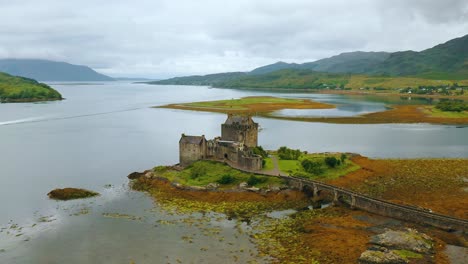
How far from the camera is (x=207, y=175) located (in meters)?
59.8

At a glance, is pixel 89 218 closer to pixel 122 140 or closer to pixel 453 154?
pixel 122 140

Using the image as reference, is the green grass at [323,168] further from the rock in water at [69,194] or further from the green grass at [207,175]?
the rock in water at [69,194]

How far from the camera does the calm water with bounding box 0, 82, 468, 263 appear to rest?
39.5 meters

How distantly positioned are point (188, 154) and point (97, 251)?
95.2ft

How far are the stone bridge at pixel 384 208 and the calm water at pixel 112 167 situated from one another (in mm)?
14082

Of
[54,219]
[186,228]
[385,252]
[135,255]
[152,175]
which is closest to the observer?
[385,252]

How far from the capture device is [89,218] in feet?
157

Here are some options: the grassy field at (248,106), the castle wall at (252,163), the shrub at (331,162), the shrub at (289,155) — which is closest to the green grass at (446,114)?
the grassy field at (248,106)

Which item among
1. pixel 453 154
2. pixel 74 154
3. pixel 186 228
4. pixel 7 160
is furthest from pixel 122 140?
pixel 453 154

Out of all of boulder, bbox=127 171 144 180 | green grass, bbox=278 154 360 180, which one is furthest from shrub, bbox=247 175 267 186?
boulder, bbox=127 171 144 180

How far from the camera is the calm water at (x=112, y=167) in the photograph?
39531 mm

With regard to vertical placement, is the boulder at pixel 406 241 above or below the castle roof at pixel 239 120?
below

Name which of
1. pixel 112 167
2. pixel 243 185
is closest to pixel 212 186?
pixel 243 185

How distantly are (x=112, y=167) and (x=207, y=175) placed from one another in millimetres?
22119
